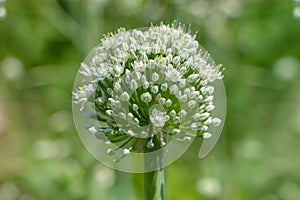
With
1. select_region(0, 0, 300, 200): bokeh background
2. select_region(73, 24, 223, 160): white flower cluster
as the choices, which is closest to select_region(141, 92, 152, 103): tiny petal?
select_region(73, 24, 223, 160): white flower cluster

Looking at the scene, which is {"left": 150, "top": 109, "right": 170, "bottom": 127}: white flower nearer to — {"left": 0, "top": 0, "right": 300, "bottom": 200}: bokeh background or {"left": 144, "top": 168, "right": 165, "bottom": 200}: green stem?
{"left": 144, "top": 168, "right": 165, "bottom": 200}: green stem

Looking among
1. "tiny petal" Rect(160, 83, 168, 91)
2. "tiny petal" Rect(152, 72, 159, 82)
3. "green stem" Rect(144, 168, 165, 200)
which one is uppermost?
"tiny petal" Rect(152, 72, 159, 82)

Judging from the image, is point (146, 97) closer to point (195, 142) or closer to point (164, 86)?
point (164, 86)

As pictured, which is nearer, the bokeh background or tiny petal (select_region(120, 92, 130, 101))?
tiny petal (select_region(120, 92, 130, 101))

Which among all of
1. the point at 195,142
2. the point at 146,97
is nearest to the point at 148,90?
the point at 146,97

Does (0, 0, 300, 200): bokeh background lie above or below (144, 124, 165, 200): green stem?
above

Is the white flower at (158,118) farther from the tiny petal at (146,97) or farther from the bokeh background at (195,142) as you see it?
the bokeh background at (195,142)

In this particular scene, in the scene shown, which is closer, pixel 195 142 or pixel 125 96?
pixel 125 96
